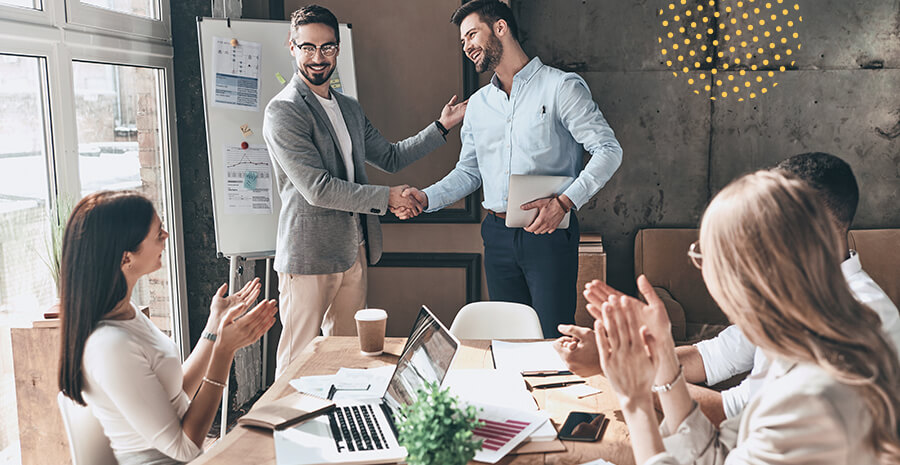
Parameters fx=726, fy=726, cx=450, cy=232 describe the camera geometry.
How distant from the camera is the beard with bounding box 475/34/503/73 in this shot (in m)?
3.12

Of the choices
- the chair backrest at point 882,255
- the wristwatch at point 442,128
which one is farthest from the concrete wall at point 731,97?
the wristwatch at point 442,128

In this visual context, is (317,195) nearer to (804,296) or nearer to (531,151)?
(531,151)

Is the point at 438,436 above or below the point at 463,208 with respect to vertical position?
below

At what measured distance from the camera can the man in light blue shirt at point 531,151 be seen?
9.75 ft

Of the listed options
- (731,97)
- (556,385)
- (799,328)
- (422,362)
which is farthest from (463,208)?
(799,328)

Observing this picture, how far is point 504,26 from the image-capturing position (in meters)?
3.12

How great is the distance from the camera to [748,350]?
1900mm

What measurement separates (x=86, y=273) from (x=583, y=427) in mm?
1138

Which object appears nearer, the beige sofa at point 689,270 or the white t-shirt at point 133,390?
the white t-shirt at point 133,390

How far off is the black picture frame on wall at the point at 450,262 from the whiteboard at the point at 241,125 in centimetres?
79

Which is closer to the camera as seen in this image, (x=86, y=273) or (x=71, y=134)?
(x=86, y=273)

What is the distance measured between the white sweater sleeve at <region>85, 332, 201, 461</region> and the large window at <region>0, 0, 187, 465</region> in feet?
3.47

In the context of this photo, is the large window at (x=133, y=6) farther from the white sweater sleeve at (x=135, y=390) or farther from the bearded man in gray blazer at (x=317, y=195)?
the white sweater sleeve at (x=135, y=390)

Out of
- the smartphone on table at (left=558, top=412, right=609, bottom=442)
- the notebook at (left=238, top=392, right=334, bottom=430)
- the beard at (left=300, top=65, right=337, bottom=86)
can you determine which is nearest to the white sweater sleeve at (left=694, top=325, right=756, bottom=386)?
the smartphone on table at (left=558, top=412, right=609, bottom=442)
